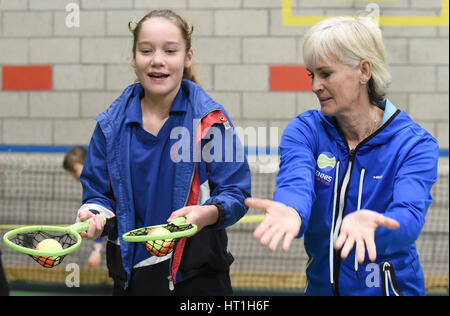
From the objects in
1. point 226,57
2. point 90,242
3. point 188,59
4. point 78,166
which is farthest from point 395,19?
point 188,59

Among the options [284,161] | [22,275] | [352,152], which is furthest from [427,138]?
[22,275]

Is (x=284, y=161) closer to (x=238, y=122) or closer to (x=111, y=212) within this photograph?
(x=111, y=212)

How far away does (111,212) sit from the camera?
69.4 inches

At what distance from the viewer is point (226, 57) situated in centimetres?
434

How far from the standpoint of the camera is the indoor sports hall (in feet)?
14.0

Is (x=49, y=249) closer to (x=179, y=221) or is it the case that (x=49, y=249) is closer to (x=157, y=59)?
(x=179, y=221)

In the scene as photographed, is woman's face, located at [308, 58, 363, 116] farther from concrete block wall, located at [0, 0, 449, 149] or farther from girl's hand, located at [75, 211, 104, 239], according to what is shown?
concrete block wall, located at [0, 0, 449, 149]

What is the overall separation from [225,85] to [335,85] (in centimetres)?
280

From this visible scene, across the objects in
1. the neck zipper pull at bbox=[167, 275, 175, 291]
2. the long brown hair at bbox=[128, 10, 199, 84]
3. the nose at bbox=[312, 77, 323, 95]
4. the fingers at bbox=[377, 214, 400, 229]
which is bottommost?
the neck zipper pull at bbox=[167, 275, 175, 291]

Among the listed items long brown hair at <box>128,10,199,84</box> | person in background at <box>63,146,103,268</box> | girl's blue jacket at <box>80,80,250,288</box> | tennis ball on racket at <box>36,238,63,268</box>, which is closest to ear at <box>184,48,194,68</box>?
long brown hair at <box>128,10,199,84</box>

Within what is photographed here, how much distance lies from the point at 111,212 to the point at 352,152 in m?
0.67

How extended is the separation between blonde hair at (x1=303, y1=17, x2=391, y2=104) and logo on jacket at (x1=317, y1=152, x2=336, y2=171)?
23 centimetres

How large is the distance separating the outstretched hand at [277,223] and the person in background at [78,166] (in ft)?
9.01
